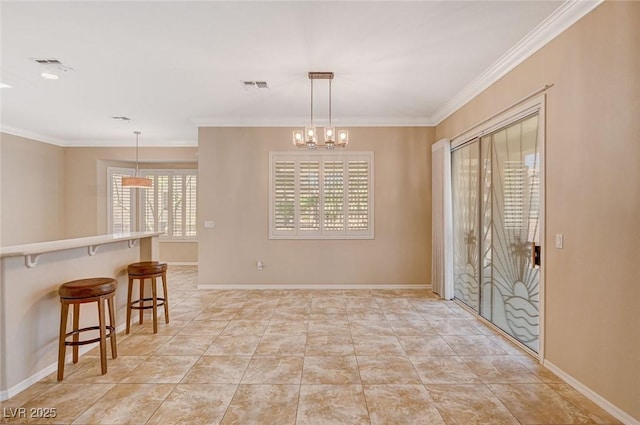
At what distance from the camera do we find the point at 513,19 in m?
2.74

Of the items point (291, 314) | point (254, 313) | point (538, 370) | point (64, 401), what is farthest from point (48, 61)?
point (538, 370)

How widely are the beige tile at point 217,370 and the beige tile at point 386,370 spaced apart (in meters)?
1.09

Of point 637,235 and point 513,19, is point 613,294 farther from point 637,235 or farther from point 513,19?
point 513,19

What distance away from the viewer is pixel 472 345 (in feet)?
11.2

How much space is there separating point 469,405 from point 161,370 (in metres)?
2.59

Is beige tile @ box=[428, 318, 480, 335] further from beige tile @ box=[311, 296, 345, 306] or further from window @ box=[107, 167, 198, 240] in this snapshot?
window @ box=[107, 167, 198, 240]

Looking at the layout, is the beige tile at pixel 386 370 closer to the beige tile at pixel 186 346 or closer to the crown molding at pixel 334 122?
the beige tile at pixel 186 346

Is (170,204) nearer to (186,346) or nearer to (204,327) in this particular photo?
(204,327)

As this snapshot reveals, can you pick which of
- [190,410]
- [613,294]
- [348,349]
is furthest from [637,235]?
[190,410]

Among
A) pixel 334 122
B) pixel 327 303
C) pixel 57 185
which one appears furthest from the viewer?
pixel 57 185

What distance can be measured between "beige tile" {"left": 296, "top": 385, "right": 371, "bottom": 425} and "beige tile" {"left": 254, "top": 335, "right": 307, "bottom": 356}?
683 mm

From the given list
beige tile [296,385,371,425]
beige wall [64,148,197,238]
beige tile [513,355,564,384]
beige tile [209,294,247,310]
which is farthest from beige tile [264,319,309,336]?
beige wall [64,148,197,238]

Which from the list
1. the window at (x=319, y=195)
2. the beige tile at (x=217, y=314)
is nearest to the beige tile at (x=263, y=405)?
the beige tile at (x=217, y=314)

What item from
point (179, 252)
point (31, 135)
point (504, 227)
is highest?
point (31, 135)
